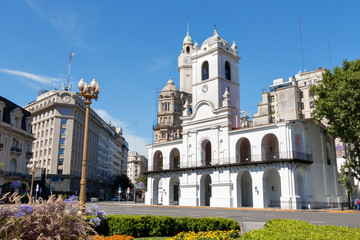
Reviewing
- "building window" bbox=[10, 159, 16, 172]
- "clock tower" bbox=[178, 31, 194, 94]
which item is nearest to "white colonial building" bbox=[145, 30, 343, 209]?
"building window" bbox=[10, 159, 16, 172]

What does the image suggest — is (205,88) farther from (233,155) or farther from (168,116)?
(168,116)

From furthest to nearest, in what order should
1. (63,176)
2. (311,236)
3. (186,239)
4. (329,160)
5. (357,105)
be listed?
(63,176) → (329,160) → (357,105) → (186,239) → (311,236)

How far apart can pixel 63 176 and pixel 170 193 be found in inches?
1176

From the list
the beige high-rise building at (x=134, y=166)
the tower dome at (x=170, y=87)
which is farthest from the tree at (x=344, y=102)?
the beige high-rise building at (x=134, y=166)

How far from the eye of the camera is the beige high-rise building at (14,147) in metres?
45.3

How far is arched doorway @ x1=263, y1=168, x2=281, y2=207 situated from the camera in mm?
38094

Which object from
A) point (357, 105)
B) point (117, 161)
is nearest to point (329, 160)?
point (357, 105)

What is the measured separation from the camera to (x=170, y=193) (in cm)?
4703

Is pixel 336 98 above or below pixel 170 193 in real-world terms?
above

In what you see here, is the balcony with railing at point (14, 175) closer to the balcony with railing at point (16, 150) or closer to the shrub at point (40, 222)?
the balcony with railing at point (16, 150)

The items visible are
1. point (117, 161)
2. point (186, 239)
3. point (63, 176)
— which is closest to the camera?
point (186, 239)

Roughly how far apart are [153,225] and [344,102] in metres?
28.8

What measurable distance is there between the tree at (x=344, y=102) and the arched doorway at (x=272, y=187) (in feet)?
26.4

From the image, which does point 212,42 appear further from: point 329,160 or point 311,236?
point 311,236
